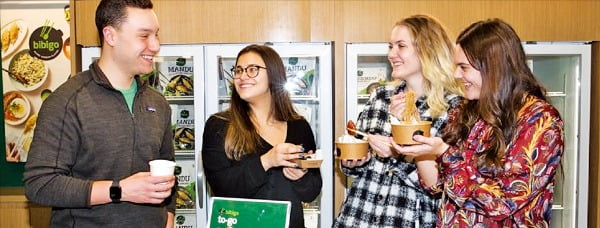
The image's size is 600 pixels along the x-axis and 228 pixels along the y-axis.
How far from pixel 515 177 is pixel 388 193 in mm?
668

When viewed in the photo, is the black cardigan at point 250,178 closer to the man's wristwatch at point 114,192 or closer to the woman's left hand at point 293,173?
the woman's left hand at point 293,173

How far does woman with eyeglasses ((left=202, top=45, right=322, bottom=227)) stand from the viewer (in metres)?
2.03

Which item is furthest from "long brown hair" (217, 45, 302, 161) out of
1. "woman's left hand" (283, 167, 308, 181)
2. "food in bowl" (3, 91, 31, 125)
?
"food in bowl" (3, 91, 31, 125)

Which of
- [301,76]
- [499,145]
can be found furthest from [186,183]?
[499,145]

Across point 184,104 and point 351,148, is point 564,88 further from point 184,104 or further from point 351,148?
point 184,104

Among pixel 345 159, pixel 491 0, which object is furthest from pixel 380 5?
pixel 345 159

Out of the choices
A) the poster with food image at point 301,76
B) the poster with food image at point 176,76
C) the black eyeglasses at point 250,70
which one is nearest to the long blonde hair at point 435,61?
the black eyeglasses at point 250,70

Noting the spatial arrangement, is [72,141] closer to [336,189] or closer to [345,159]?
[345,159]

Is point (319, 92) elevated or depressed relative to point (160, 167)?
elevated

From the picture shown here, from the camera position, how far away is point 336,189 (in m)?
3.18

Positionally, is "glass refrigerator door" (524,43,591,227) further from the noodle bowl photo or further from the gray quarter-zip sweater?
the noodle bowl photo

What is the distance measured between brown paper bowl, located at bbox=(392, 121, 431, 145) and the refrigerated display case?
4.24 feet

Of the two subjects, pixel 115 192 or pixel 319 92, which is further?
pixel 319 92

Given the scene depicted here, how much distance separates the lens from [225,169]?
2.07m
